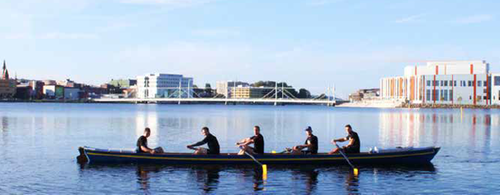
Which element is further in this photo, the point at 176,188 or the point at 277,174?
the point at 277,174

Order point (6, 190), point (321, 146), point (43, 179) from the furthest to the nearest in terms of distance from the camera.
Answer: point (321, 146) < point (43, 179) < point (6, 190)

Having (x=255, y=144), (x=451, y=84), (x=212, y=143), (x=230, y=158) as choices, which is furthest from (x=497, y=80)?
(x=212, y=143)

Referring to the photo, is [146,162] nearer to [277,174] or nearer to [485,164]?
[277,174]

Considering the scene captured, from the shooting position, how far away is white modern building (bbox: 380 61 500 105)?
154250 mm

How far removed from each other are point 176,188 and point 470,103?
150030 mm

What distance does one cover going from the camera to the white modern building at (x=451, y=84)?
154 meters

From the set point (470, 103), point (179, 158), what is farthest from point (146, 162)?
point (470, 103)

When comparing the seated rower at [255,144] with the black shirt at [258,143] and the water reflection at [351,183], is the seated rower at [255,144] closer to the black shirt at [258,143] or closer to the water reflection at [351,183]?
the black shirt at [258,143]

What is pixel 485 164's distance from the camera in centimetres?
2562

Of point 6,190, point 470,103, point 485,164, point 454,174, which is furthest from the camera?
point 470,103

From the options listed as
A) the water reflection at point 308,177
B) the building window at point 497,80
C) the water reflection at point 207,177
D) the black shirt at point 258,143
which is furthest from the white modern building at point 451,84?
the water reflection at point 207,177

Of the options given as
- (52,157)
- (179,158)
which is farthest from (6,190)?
(52,157)

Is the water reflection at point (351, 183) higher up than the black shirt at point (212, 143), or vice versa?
the black shirt at point (212, 143)

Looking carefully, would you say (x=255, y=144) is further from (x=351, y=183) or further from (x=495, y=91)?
(x=495, y=91)
